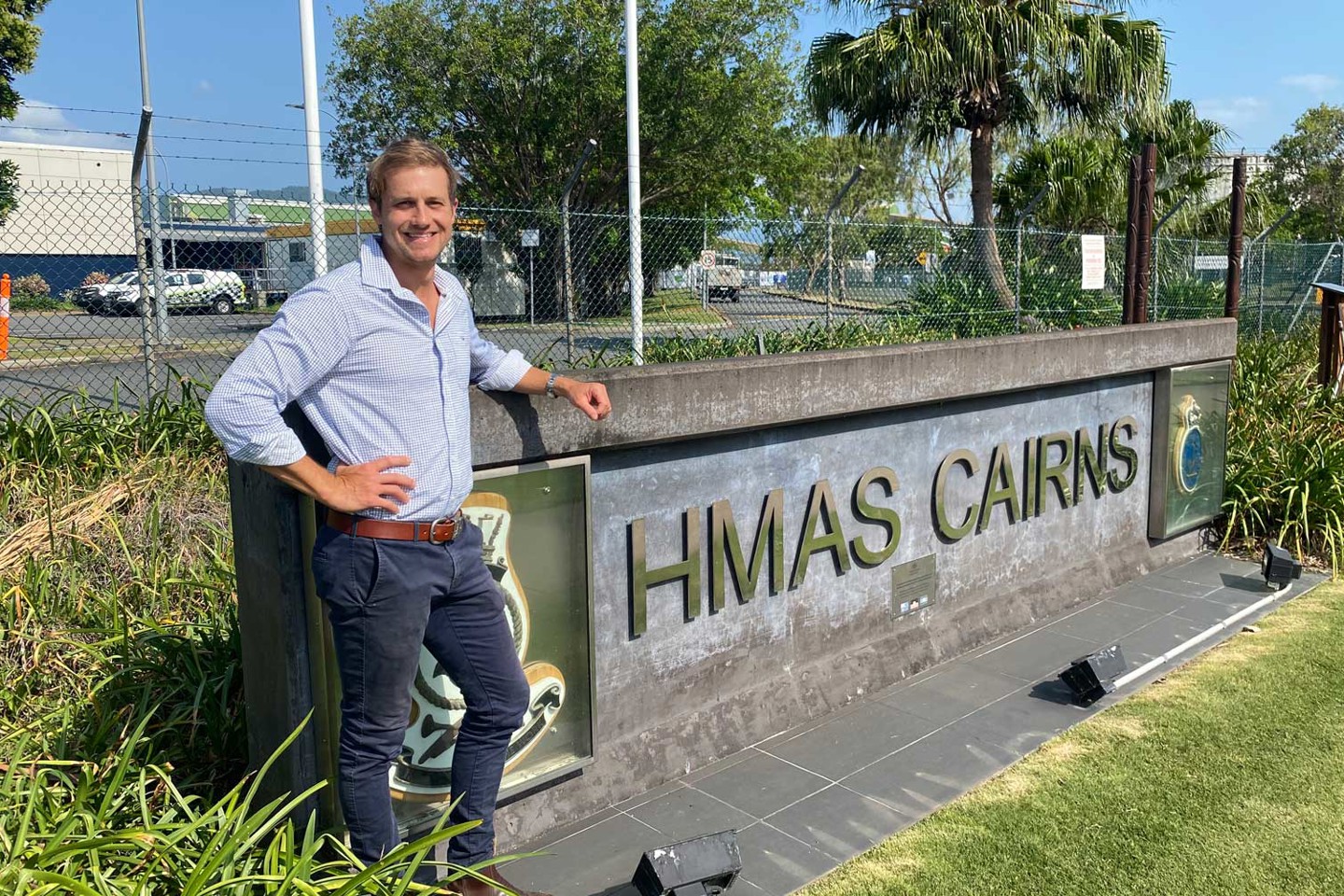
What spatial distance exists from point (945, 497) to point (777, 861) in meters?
Answer: 2.36

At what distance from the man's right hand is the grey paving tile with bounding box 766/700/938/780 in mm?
2271

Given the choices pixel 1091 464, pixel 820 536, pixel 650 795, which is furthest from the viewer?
pixel 1091 464

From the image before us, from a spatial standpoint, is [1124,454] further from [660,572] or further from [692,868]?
[692,868]

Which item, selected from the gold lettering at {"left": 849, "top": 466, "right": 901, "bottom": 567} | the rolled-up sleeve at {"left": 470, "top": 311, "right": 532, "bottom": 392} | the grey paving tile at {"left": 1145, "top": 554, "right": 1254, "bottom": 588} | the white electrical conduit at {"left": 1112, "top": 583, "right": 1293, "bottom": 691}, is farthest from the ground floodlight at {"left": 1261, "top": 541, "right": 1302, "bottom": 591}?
the rolled-up sleeve at {"left": 470, "top": 311, "right": 532, "bottom": 392}

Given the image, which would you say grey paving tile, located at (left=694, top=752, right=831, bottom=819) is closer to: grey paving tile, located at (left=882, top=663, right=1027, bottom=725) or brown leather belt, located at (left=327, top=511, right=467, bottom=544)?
grey paving tile, located at (left=882, top=663, right=1027, bottom=725)

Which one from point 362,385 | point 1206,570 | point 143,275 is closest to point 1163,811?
point 362,385

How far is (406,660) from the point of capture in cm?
283

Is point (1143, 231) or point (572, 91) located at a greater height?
point (572, 91)

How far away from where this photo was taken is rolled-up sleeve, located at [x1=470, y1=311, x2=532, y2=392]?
130 inches

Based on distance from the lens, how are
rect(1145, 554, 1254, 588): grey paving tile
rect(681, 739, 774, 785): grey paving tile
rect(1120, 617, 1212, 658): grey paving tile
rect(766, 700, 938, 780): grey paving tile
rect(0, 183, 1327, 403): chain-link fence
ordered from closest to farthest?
rect(681, 739, 774, 785): grey paving tile
rect(766, 700, 938, 780): grey paving tile
rect(1120, 617, 1212, 658): grey paving tile
rect(1145, 554, 1254, 588): grey paving tile
rect(0, 183, 1327, 403): chain-link fence

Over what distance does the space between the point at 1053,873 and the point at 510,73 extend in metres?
25.5

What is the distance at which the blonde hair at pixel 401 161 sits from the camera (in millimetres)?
2803

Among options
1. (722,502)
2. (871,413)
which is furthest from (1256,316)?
(722,502)

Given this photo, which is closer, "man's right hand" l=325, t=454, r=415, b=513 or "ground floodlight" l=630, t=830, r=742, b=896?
"man's right hand" l=325, t=454, r=415, b=513
